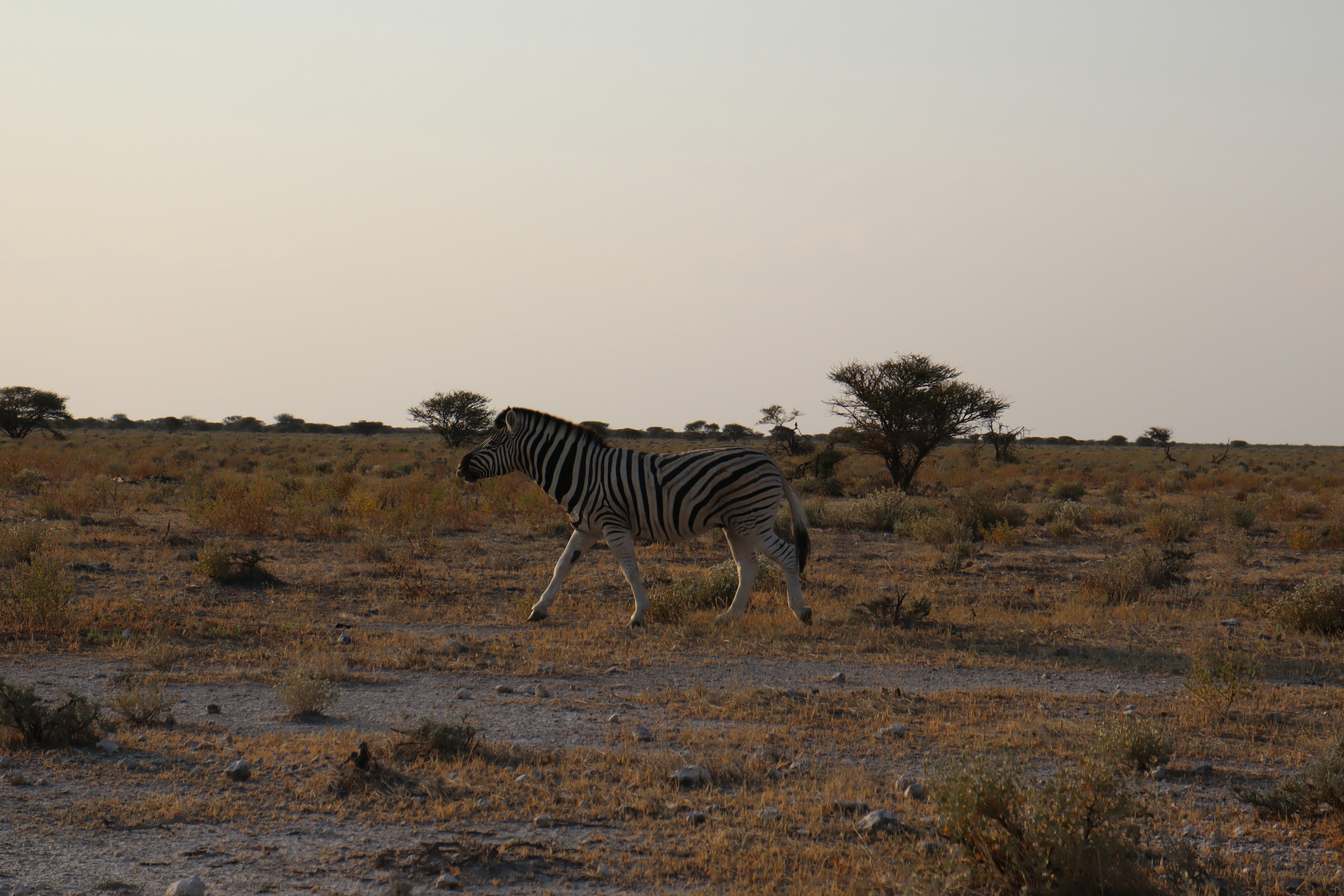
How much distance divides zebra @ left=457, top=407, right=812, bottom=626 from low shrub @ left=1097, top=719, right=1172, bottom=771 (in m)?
5.03

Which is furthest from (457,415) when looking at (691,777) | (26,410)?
(691,777)

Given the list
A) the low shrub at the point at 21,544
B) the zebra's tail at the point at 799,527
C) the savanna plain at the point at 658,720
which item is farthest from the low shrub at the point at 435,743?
the low shrub at the point at 21,544

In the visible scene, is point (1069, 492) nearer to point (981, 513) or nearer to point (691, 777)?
point (981, 513)

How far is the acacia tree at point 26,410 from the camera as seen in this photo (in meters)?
60.0

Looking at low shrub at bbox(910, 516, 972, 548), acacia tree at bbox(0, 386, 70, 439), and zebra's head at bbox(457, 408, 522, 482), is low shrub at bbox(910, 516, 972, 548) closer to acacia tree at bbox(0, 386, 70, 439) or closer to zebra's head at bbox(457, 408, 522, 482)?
zebra's head at bbox(457, 408, 522, 482)

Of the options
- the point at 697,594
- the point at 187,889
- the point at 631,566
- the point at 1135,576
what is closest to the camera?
the point at 187,889

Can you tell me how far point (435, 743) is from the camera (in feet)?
21.0

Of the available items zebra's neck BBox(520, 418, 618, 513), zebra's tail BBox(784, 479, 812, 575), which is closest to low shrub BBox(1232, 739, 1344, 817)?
zebra's tail BBox(784, 479, 812, 575)

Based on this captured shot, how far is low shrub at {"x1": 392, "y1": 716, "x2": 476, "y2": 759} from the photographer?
6.38m

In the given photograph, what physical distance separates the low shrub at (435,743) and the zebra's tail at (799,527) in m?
5.66

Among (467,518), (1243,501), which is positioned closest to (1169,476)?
(1243,501)

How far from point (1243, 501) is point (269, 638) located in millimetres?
25841

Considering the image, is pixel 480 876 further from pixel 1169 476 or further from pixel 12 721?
pixel 1169 476

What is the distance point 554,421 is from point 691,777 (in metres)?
6.78
